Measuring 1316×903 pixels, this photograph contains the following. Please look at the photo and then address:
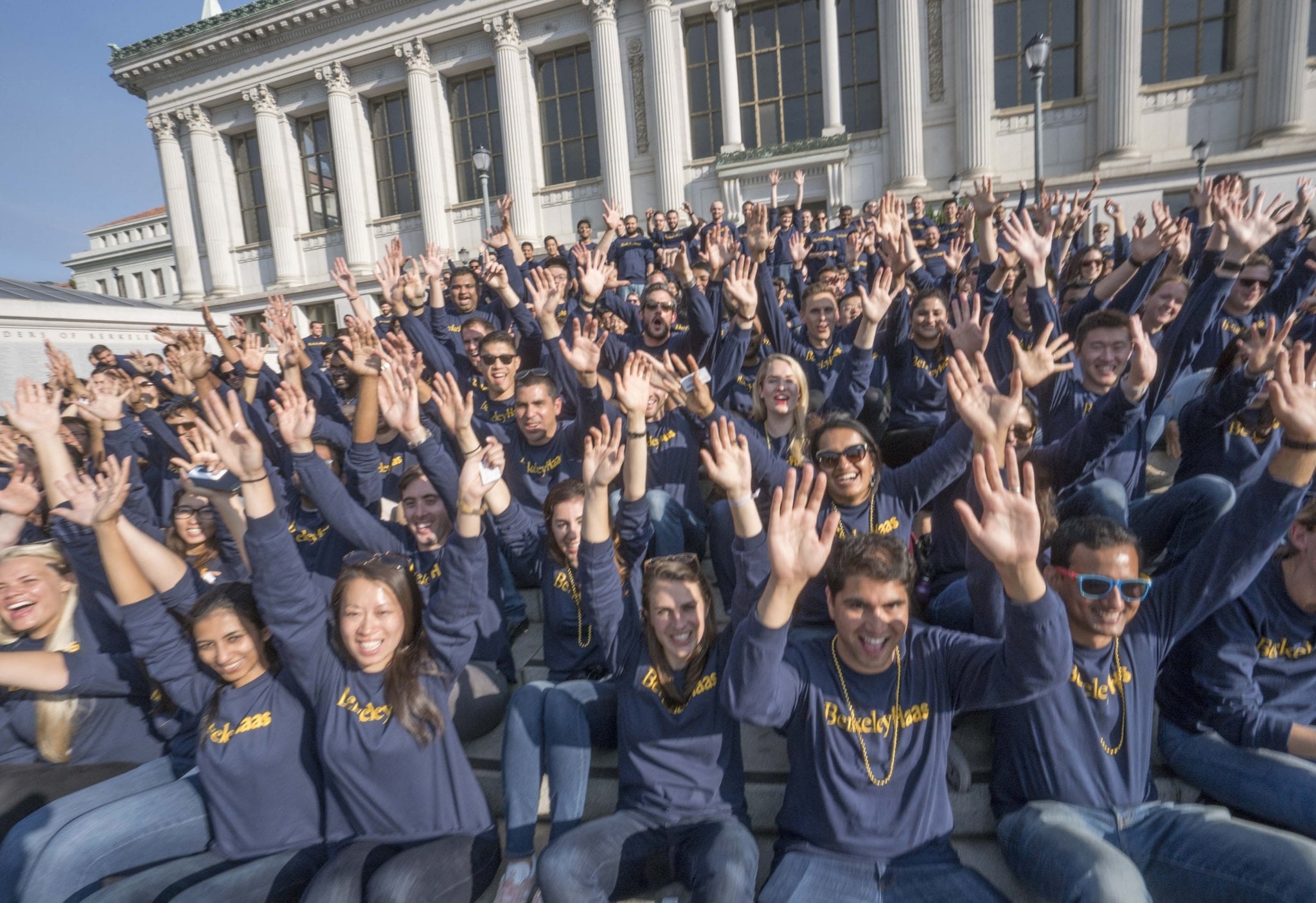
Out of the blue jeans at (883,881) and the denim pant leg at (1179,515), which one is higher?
the denim pant leg at (1179,515)

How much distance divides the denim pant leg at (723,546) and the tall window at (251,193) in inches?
1061

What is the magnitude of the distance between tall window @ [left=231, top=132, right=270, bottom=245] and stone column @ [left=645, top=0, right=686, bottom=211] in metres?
15.8

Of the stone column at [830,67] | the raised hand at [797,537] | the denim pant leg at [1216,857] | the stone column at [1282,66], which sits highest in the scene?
the stone column at [830,67]

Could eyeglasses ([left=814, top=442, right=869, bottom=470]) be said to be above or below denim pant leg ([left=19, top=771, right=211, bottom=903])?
above

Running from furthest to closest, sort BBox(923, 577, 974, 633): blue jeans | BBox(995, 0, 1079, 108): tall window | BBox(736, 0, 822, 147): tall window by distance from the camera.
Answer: BBox(736, 0, 822, 147): tall window < BBox(995, 0, 1079, 108): tall window < BBox(923, 577, 974, 633): blue jeans

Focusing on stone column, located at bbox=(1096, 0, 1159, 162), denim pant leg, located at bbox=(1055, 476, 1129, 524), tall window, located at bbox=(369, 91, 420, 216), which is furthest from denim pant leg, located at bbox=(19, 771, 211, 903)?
tall window, located at bbox=(369, 91, 420, 216)

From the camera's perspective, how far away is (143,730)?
2.87 meters

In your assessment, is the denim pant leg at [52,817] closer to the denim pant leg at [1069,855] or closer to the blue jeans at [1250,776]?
the denim pant leg at [1069,855]

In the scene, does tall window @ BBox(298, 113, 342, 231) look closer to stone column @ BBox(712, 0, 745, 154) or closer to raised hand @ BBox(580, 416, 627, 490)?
stone column @ BBox(712, 0, 745, 154)

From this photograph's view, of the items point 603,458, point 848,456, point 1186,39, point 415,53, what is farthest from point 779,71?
point 603,458

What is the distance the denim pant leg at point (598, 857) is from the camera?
2.15 metres

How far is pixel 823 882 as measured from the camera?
6.82 ft

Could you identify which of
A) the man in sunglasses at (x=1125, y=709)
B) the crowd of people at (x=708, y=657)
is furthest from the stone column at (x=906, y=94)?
the man in sunglasses at (x=1125, y=709)

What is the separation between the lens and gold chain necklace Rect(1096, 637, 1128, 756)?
7.22 ft
